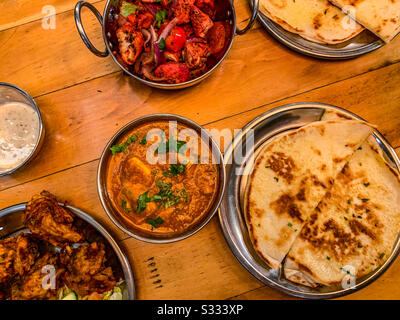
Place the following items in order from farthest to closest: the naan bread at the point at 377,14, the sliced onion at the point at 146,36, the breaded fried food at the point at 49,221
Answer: the naan bread at the point at 377,14, the sliced onion at the point at 146,36, the breaded fried food at the point at 49,221

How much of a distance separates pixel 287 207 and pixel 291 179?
0.17 m

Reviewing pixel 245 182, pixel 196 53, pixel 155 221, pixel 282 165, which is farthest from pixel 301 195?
pixel 196 53

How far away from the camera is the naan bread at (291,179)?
73.2 inches

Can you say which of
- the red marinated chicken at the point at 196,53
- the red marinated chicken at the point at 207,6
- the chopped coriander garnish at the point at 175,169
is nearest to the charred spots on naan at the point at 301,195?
the chopped coriander garnish at the point at 175,169

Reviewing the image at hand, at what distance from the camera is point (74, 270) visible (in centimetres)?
178

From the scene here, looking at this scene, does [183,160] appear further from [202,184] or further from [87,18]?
[87,18]

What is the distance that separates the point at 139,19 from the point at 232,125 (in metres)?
0.85

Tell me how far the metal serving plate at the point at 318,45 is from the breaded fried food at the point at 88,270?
1.69 meters

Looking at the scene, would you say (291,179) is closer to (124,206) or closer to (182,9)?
(124,206)

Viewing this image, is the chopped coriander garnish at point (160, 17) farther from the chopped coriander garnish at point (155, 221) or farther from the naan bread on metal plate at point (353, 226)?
the naan bread on metal plate at point (353, 226)

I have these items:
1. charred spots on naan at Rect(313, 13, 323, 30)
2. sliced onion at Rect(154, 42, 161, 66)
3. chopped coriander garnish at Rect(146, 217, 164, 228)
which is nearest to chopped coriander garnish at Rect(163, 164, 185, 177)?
chopped coriander garnish at Rect(146, 217, 164, 228)

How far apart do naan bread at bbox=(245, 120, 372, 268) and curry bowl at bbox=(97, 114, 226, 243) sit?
30 cm

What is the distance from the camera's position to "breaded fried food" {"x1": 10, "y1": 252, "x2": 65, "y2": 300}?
1.77 metres
